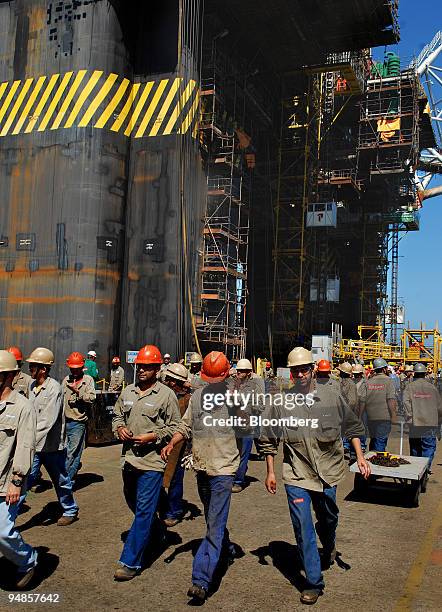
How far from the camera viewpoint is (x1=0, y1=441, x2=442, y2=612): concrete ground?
482cm

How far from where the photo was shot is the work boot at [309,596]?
4754mm

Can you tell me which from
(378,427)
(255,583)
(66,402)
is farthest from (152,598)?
(378,427)

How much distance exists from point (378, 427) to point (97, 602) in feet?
23.1

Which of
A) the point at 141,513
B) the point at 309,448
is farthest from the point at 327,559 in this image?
the point at 141,513

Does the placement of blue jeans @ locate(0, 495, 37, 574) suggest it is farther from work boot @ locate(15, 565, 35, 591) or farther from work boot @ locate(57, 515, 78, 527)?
work boot @ locate(57, 515, 78, 527)

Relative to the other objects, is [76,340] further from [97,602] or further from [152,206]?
[97,602]

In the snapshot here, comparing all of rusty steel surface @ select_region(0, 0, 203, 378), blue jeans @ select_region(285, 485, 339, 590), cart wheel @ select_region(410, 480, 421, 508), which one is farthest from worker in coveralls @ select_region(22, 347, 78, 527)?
rusty steel surface @ select_region(0, 0, 203, 378)

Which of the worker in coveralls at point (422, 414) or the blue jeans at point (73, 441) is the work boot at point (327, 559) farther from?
the worker in coveralls at point (422, 414)

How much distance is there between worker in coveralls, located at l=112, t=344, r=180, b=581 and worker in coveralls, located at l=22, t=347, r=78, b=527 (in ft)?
4.99

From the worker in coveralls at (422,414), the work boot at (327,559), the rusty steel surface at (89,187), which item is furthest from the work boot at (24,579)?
the rusty steel surface at (89,187)

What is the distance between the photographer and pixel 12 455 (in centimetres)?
473

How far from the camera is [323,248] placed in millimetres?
37188

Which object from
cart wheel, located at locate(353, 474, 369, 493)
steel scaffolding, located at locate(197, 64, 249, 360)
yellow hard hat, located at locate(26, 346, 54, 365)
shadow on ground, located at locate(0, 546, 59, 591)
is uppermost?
steel scaffolding, located at locate(197, 64, 249, 360)

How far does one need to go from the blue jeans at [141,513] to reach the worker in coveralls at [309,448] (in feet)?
3.48
